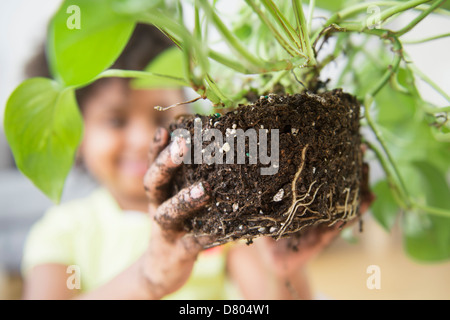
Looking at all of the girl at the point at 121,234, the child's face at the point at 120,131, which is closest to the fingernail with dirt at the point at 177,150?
the girl at the point at 121,234

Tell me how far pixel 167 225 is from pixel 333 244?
122 centimetres

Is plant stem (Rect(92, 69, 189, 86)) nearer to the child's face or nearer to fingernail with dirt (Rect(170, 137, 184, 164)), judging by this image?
fingernail with dirt (Rect(170, 137, 184, 164))

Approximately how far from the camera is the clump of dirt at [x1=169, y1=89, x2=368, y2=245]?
0.30 meters

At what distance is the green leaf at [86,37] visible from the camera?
0.66ft

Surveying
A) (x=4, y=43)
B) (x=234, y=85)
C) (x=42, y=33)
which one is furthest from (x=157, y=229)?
(x=4, y=43)

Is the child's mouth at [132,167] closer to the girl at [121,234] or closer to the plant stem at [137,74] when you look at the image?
the girl at [121,234]

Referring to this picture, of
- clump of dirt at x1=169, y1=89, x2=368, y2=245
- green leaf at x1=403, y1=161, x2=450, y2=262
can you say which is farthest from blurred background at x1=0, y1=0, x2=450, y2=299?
clump of dirt at x1=169, y1=89, x2=368, y2=245

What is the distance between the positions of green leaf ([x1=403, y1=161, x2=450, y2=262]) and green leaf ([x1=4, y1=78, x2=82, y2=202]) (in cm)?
52

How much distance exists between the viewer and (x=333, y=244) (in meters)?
1.44

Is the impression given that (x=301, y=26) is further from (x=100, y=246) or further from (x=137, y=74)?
(x=100, y=246)

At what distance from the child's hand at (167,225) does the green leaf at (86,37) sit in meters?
0.12

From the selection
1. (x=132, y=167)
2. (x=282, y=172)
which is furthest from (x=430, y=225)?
(x=132, y=167)
